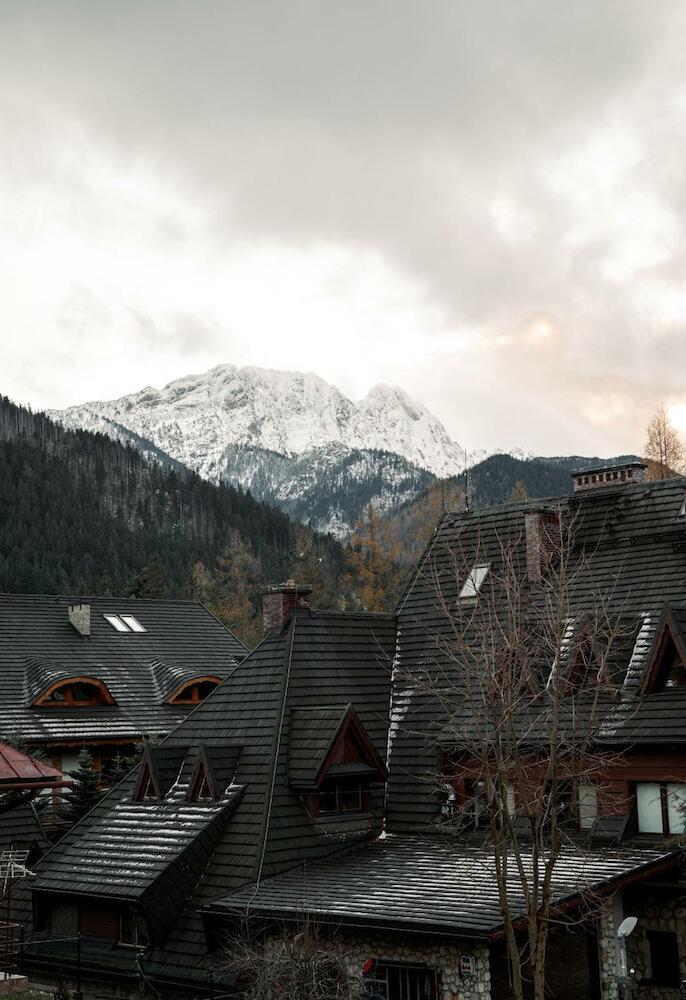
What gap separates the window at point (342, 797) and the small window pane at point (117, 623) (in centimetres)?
2196

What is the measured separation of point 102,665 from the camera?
134 feet

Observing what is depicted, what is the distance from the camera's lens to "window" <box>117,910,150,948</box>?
21230 mm

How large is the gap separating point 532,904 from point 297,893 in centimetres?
564

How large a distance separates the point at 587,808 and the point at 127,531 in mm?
126662

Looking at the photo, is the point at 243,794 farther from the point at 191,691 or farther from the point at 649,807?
the point at 191,691

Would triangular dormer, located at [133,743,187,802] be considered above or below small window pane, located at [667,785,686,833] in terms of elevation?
above

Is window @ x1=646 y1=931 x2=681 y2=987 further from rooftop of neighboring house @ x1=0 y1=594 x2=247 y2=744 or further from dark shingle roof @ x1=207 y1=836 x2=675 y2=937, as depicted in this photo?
rooftop of neighboring house @ x1=0 y1=594 x2=247 y2=744

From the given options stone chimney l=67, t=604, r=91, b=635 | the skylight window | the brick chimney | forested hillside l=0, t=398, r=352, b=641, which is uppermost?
forested hillside l=0, t=398, r=352, b=641

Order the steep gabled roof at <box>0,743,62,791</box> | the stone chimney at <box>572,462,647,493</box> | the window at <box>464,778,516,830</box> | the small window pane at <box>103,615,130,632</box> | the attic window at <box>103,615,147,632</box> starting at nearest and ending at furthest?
the steep gabled roof at <box>0,743,62,791</box>, the window at <box>464,778,516,830</box>, the stone chimney at <box>572,462,647,493</box>, the small window pane at <box>103,615,130,632</box>, the attic window at <box>103,615,147,632</box>

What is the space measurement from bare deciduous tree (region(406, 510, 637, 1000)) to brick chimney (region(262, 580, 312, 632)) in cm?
336

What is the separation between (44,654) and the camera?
4000 cm

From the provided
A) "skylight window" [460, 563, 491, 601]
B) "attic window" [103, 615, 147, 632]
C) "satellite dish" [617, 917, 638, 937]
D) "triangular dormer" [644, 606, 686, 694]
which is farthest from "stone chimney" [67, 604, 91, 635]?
"satellite dish" [617, 917, 638, 937]

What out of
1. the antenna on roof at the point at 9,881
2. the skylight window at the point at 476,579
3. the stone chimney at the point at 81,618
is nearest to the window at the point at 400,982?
the antenna on roof at the point at 9,881

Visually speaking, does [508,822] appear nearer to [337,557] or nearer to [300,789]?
[300,789]
